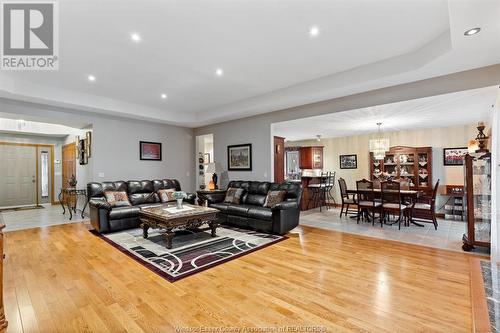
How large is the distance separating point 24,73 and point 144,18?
9.93 feet

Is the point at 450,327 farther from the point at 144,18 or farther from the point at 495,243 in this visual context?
the point at 144,18

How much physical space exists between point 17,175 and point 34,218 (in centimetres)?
315

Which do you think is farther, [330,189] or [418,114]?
[330,189]

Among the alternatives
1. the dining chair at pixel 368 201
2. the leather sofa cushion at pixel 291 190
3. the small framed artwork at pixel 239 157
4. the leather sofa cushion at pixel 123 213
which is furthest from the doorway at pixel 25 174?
the dining chair at pixel 368 201

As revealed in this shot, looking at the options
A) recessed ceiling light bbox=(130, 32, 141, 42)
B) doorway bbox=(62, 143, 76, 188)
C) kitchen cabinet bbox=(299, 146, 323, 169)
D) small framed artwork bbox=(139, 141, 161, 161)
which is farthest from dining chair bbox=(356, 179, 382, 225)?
doorway bbox=(62, 143, 76, 188)

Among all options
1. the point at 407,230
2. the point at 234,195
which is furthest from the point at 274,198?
the point at 407,230

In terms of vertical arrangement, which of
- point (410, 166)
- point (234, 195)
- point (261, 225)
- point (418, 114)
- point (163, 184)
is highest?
point (418, 114)

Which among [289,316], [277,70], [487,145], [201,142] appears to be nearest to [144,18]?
[277,70]

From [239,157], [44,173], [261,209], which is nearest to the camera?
[261,209]

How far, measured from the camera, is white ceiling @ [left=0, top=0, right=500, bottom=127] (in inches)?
95.1

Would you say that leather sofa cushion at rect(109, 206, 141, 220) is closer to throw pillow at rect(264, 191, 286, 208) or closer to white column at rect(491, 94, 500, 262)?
throw pillow at rect(264, 191, 286, 208)

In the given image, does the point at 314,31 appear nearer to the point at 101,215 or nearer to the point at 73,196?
the point at 101,215

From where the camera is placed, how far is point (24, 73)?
402 centimetres

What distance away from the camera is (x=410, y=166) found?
23.6ft
